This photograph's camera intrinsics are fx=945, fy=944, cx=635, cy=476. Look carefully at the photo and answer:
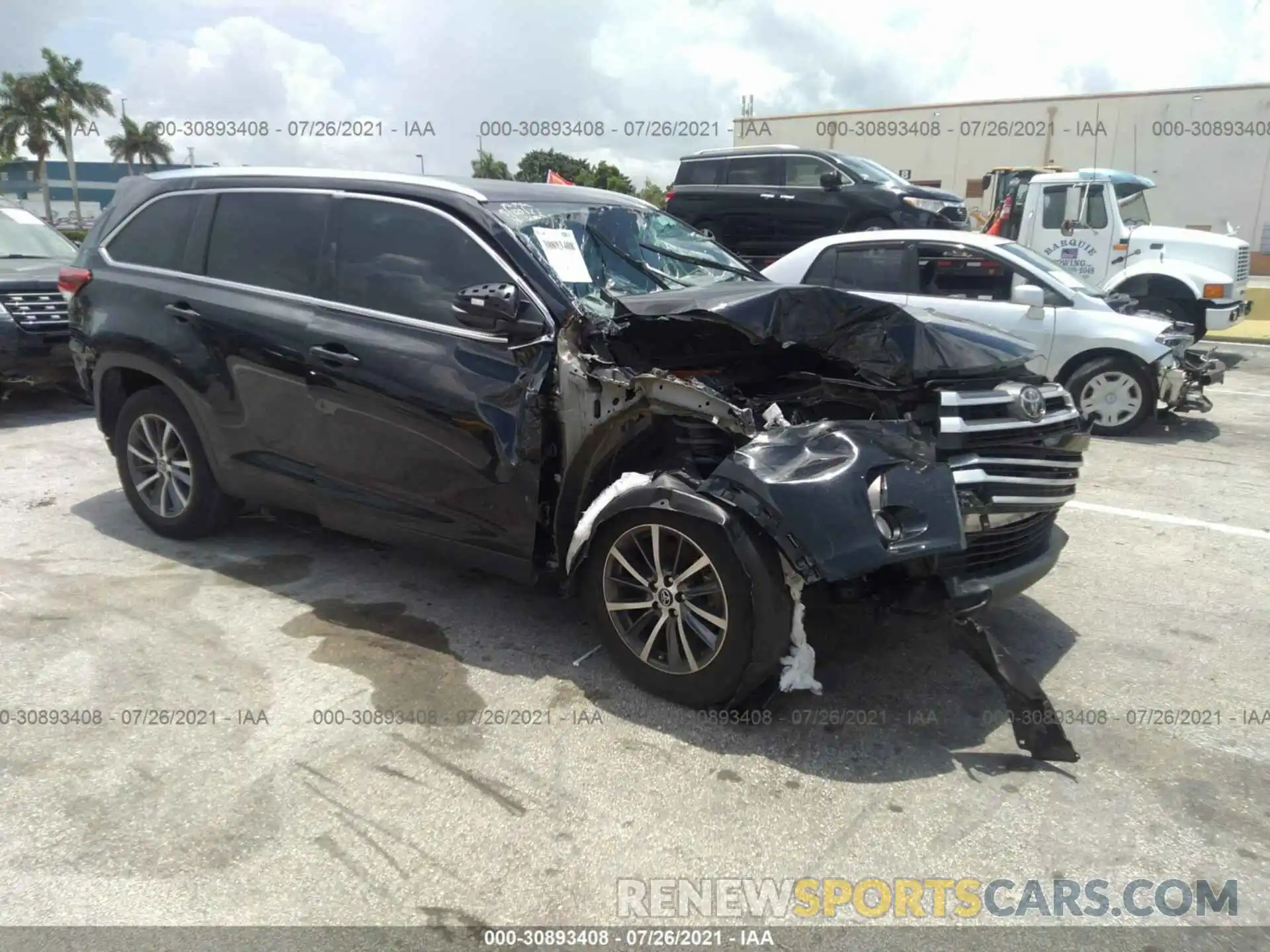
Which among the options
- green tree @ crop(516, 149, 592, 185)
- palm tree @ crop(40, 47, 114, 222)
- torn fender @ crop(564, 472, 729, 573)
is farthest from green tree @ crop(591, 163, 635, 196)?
torn fender @ crop(564, 472, 729, 573)

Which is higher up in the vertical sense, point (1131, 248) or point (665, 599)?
point (1131, 248)

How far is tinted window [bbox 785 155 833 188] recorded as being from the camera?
12.1m

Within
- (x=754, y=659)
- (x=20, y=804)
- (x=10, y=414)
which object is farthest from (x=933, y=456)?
(x=10, y=414)

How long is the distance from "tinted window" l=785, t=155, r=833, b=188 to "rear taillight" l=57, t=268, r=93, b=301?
29.8ft

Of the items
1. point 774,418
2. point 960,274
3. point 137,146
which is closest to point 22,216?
point 960,274

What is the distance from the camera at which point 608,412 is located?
365 cm

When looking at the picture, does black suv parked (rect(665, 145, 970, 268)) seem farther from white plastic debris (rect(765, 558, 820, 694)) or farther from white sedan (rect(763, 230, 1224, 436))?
white plastic debris (rect(765, 558, 820, 694))

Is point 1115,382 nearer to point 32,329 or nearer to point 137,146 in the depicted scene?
point 32,329

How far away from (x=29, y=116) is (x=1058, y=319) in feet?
222

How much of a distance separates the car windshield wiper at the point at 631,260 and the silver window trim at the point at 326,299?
637mm

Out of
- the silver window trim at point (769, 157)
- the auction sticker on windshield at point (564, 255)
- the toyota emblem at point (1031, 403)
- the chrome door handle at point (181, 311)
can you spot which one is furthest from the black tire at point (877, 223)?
the chrome door handle at point (181, 311)

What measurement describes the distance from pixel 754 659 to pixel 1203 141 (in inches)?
1527

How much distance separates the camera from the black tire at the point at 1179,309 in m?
11.6

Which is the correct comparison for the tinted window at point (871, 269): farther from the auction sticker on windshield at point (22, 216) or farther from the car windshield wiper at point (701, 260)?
the auction sticker on windshield at point (22, 216)
